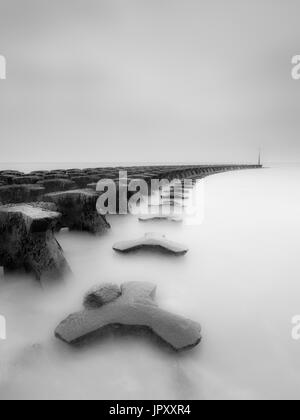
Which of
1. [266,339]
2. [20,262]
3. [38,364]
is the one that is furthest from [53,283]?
[266,339]

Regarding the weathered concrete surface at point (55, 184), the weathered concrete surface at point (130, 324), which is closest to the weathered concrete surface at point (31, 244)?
the weathered concrete surface at point (130, 324)

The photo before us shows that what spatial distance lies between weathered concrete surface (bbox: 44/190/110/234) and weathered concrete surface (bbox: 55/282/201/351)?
1.39m

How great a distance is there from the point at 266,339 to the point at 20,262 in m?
1.24

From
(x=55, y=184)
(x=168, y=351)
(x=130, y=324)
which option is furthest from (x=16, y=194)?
(x=168, y=351)

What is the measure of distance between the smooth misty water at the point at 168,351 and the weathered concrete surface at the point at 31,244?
0.29 ft

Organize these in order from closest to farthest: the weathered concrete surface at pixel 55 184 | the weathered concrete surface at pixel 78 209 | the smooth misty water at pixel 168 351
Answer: the smooth misty water at pixel 168 351 → the weathered concrete surface at pixel 78 209 → the weathered concrete surface at pixel 55 184

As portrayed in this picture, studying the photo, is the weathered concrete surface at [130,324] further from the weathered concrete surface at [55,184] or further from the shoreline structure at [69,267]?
the weathered concrete surface at [55,184]

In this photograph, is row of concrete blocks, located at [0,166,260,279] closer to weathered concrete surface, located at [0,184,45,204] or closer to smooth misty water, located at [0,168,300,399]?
smooth misty water, located at [0,168,300,399]

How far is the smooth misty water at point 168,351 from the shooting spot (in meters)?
0.91

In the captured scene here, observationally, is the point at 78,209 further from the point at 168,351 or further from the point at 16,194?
the point at 168,351

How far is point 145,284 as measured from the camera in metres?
1.49

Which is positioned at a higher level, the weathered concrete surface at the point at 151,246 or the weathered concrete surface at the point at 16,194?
the weathered concrete surface at the point at 16,194
